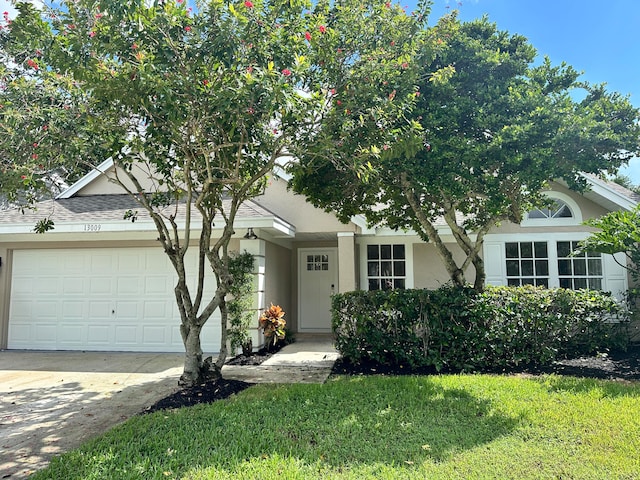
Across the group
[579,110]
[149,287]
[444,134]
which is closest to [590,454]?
[444,134]

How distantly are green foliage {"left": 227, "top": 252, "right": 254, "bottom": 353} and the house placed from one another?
29 centimetres

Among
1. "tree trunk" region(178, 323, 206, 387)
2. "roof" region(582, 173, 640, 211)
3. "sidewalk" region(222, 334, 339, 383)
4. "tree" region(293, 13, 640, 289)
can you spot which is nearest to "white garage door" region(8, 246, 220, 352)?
"sidewalk" region(222, 334, 339, 383)

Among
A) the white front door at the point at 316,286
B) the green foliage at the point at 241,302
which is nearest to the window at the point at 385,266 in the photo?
the white front door at the point at 316,286

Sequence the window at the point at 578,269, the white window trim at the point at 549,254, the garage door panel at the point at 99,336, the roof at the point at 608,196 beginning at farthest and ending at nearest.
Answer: the window at the point at 578,269, the white window trim at the point at 549,254, the garage door panel at the point at 99,336, the roof at the point at 608,196

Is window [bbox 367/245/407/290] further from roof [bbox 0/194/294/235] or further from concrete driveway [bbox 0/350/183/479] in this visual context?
concrete driveway [bbox 0/350/183/479]

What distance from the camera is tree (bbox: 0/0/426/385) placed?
4832mm

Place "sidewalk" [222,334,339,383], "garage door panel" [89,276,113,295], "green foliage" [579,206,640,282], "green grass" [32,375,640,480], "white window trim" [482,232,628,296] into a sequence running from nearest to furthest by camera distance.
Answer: "green grass" [32,375,640,480] → "green foliage" [579,206,640,282] → "sidewalk" [222,334,339,383] → "garage door panel" [89,276,113,295] → "white window trim" [482,232,628,296]

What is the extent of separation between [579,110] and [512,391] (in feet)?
15.3

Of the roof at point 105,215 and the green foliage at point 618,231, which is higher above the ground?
the roof at point 105,215

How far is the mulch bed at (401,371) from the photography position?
5.95 m

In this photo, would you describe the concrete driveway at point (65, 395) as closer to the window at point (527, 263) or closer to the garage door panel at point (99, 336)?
the garage door panel at point (99, 336)

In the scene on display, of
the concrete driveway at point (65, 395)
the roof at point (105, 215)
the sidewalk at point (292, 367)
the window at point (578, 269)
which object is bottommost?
the concrete driveway at point (65, 395)

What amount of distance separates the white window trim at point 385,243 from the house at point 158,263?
28 millimetres

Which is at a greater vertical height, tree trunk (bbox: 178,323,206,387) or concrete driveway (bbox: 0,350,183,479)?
tree trunk (bbox: 178,323,206,387)
